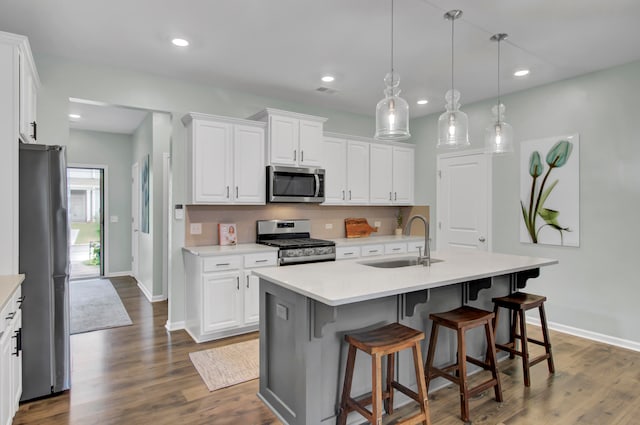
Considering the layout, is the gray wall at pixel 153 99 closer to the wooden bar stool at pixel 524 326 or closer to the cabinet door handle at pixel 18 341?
the cabinet door handle at pixel 18 341

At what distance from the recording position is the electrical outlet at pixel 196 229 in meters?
4.11

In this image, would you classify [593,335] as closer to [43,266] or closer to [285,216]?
[285,216]

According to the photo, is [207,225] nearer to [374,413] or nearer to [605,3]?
[374,413]

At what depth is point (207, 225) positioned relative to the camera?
4.20 meters

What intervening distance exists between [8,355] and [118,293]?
12.9 ft

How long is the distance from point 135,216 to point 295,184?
3.98 meters

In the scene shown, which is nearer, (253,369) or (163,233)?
(253,369)

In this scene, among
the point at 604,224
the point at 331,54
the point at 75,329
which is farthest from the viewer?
the point at 75,329

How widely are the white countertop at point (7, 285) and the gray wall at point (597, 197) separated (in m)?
4.48

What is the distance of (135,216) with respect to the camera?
6805mm

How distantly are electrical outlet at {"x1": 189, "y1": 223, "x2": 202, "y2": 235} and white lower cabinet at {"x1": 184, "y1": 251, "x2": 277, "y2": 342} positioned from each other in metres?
0.29

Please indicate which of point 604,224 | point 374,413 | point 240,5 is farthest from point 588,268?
point 240,5

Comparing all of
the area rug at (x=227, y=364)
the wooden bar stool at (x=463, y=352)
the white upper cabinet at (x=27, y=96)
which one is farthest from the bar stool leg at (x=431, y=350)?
the white upper cabinet at (x=27, y=96)

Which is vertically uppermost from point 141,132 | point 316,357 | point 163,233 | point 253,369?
point 141,132
